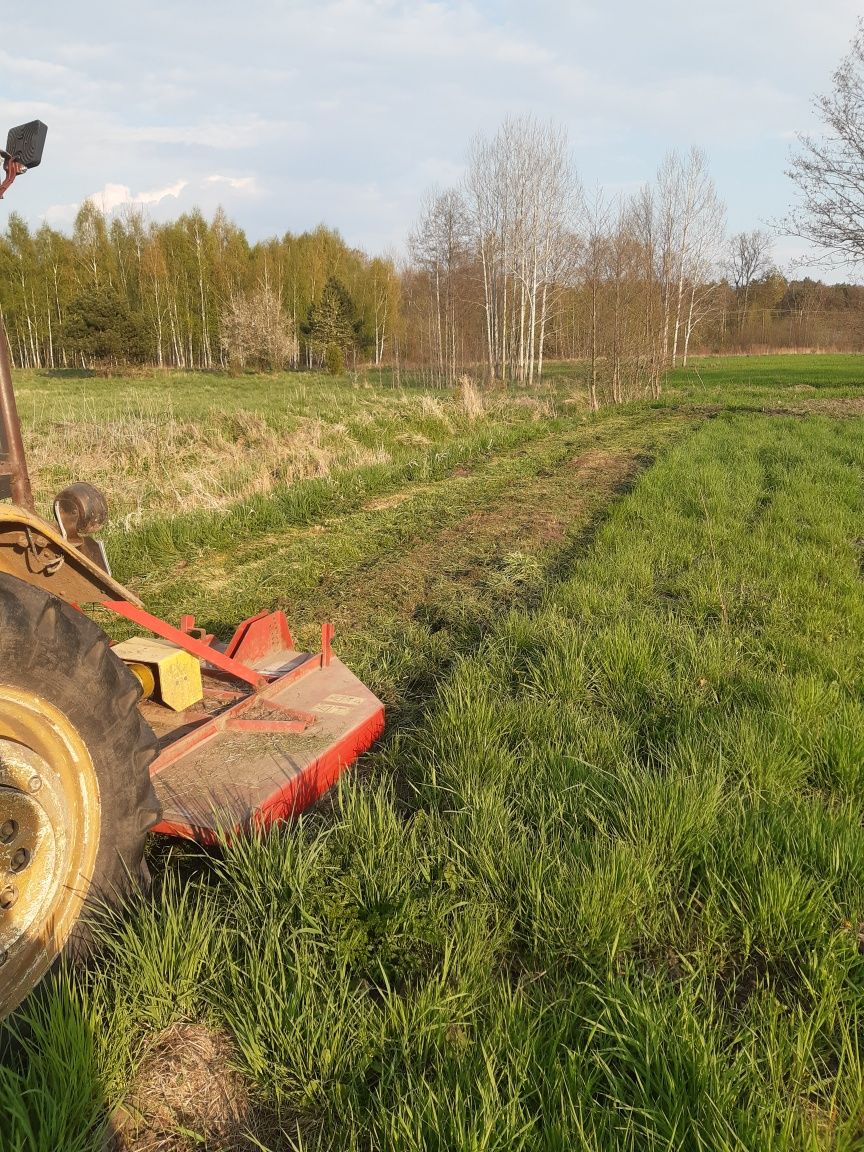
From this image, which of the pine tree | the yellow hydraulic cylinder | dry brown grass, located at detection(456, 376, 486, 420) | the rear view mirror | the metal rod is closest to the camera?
the rear view mirror

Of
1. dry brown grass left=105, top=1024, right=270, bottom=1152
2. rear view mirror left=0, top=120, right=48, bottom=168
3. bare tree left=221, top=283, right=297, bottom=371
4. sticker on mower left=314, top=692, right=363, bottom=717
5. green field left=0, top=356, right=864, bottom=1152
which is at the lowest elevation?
dry brown grass left=105, top=1024, right=270, bottom=1152

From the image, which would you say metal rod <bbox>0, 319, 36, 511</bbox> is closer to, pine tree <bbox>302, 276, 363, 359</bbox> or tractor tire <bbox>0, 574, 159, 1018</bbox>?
tractor tire <bbox>0, 574, 159, 1018</bbox>

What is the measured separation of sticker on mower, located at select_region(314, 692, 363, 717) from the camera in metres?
3.32

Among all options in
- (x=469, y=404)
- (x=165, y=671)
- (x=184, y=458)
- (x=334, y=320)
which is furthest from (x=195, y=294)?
(x=165, y=671)

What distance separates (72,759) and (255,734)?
3.96 feet

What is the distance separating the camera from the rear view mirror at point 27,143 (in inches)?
75.8

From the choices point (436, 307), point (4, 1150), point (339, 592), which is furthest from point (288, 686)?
point (436, 307)

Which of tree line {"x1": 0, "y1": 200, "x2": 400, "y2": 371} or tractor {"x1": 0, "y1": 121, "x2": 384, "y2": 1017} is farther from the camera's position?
tree line {"x1": 0, "y1": 200, "x2": 400, "y2": 371}

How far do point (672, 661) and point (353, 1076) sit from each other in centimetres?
279

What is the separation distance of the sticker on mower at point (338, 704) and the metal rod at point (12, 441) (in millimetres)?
1577

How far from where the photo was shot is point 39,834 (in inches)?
71.6

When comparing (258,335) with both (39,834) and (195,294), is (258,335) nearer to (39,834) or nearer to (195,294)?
(195,294)

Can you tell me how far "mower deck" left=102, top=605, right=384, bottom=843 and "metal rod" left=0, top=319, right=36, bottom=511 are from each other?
472 mm

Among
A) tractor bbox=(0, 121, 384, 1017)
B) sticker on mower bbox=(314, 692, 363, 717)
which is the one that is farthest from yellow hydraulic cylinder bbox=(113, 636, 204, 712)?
sticker on mower bbox=(314, 692, 363, 717)
